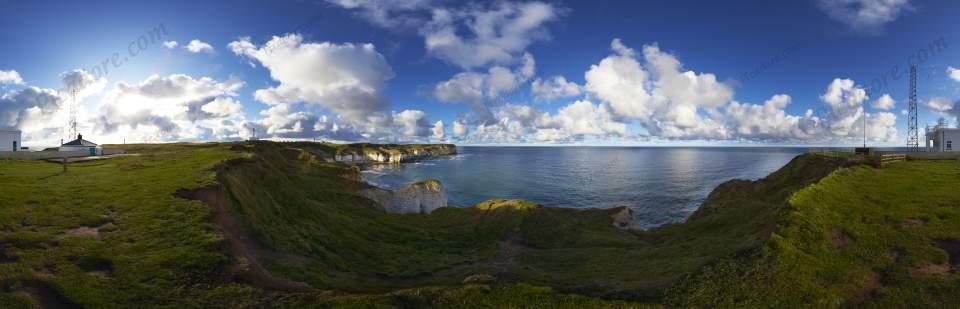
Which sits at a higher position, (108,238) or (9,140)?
(9,140)

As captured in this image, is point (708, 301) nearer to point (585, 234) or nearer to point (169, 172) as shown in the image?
point (585, 234)

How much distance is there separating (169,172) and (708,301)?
108 feet

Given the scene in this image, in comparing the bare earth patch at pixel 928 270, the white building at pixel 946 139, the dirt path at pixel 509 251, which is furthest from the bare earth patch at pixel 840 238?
the white building at pixel 946 139

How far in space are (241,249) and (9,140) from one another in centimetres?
6434

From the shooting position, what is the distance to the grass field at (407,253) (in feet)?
39.9

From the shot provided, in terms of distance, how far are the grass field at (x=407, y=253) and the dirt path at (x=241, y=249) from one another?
0.11m

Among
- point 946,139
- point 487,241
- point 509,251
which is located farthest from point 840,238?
point 946,139

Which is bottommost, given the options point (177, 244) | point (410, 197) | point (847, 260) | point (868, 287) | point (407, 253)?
point (407, 253)

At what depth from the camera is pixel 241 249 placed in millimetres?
17297

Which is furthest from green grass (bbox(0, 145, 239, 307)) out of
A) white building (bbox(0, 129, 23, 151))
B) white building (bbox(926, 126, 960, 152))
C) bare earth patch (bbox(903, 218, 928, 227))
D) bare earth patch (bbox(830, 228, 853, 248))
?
white building (bbox(926, 126, 960, 152))

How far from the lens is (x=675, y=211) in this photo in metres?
61.2

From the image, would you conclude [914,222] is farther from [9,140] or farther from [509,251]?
[9,140]

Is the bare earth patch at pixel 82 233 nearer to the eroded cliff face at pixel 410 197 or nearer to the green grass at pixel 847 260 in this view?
the green grass at pixel 847 260

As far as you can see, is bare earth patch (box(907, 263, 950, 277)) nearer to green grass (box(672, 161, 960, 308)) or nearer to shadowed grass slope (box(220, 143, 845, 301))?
green grass (box(672, 161, 960, 308))
